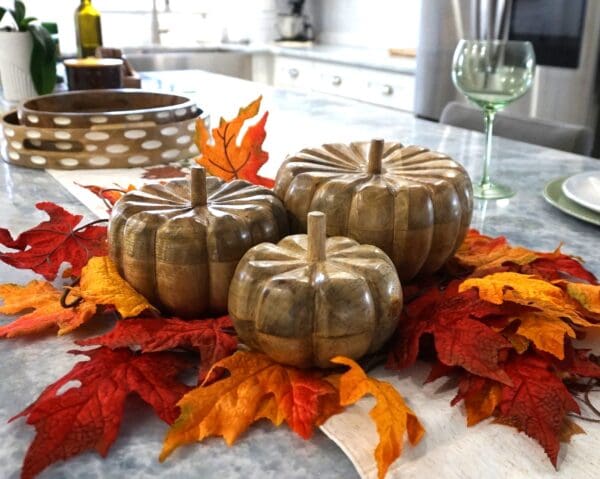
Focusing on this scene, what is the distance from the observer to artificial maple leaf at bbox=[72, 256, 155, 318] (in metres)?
0.51

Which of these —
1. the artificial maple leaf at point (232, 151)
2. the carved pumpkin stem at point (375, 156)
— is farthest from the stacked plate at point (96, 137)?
the carved pumpkin stem at point (375, 156)

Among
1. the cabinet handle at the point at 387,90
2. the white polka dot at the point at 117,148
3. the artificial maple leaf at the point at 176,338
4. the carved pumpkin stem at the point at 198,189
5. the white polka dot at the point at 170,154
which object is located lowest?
the cabinet handle at the point at 387,90

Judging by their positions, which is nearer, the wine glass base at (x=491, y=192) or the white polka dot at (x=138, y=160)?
the wine glass base at (x=491, y=192)

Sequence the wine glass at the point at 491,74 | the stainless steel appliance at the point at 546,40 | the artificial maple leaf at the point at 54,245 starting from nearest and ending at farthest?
the artificial maple leaf at the point at 54,245 → the wine glass at the point at 491,74 → the stainless steel appliance at the point at 546,40

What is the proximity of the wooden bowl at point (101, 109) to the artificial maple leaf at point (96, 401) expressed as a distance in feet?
2.18

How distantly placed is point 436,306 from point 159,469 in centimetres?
25

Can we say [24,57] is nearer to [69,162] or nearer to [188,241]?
[69,162]

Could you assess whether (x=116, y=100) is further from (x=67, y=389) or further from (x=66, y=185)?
(x=67, y=389)

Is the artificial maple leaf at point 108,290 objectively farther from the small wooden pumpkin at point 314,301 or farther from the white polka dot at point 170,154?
the white polka dot at point 170,154

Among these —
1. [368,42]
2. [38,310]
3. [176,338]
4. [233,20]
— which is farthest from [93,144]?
[233,20]

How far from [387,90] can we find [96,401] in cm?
313

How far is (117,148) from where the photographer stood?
108cm

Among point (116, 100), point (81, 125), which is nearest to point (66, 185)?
point (81, 125)

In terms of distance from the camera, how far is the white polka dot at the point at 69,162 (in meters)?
1.07
